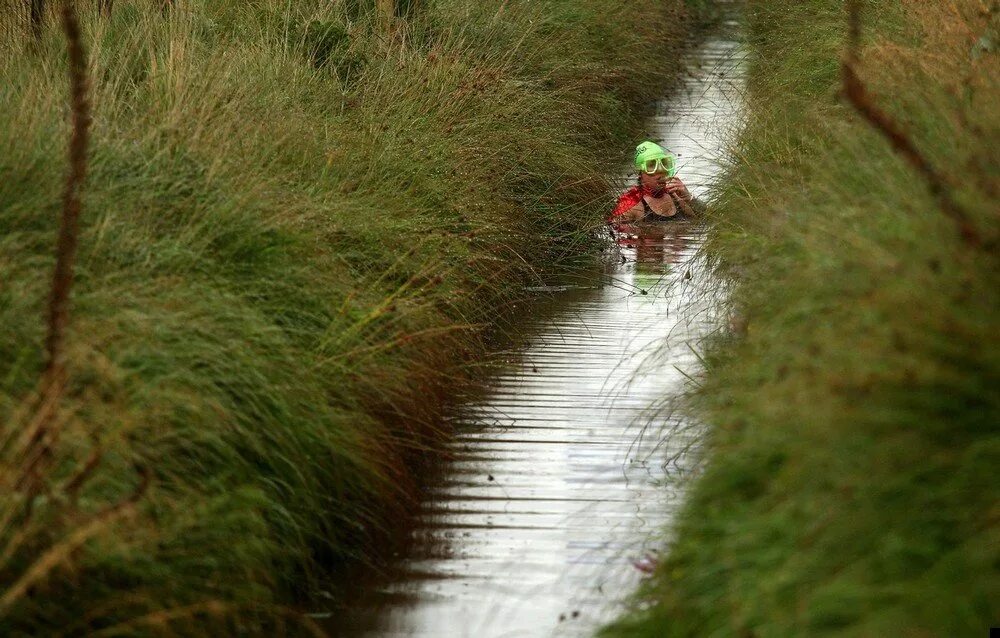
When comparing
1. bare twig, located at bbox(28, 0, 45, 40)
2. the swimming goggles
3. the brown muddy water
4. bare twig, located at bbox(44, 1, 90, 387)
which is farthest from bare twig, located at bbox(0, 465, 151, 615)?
the swimming goggles

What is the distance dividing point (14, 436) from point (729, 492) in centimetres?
185

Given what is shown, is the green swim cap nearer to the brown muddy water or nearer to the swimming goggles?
the swimming goggles

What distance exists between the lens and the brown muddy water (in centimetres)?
497

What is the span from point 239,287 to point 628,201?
5.89 m

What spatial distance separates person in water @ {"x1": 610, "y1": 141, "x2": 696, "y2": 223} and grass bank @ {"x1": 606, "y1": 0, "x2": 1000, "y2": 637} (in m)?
5.81

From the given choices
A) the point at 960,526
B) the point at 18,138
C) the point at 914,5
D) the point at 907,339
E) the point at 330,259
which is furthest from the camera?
the point at 914,5

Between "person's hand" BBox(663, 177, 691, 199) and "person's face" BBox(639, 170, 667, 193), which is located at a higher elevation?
"person's face" BBox(639, 170, 667, 193)

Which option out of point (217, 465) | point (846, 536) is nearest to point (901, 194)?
point (846, 536)

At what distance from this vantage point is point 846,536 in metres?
3.46

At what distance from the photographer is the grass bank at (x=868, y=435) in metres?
3.33

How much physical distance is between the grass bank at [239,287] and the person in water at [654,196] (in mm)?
539

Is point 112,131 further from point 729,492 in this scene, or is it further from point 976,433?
point 976,433

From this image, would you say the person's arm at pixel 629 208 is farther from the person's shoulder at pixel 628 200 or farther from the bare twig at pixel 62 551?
the bare twig at pixel 62 551

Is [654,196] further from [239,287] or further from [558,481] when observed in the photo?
[239,287]
